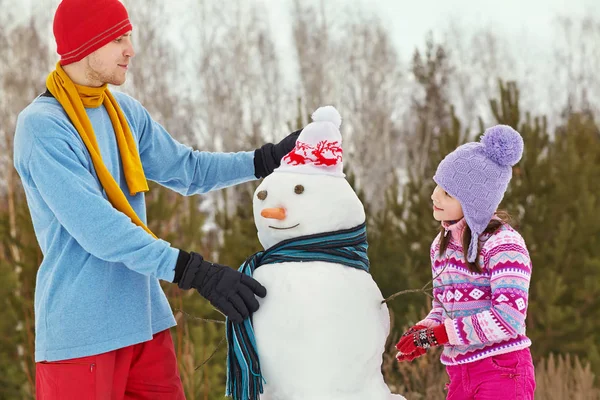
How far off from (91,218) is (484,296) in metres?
1.29

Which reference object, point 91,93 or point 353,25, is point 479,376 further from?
point 353,25

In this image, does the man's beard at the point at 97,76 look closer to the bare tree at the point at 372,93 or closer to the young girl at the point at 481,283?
the young girl at the point at 481,283

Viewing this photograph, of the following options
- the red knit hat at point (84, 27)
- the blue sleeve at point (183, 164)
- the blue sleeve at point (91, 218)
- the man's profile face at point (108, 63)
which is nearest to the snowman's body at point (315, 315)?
the blue sleeve at point (91, 218)

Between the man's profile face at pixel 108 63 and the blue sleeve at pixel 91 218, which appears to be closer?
the blue sleeve at pixel 91 218

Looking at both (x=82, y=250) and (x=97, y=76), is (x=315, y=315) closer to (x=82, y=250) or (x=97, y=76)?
(x=82, y=250)

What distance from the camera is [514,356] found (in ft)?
8.36

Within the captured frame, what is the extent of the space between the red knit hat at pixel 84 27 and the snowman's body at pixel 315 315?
2.49ft

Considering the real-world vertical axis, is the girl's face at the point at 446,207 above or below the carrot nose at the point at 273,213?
below

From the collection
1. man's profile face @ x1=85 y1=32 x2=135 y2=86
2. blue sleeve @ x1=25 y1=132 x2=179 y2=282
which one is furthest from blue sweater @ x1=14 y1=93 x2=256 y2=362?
man's profile face @ x1=85 y1=32 x2=135 y2=86

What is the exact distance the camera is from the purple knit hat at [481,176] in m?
2.57

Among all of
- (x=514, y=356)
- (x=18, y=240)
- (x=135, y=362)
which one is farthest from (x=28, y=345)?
(x=514, y=356)

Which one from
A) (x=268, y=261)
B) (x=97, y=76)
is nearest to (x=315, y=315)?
(x=268, y=261)

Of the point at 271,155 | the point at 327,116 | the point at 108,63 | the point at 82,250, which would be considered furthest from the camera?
the point at 271,155

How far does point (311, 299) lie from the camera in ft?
7.97
